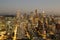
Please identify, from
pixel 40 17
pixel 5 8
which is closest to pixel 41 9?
pixel 40 17

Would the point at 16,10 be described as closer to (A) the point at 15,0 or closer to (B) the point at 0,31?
(A) the point at 15,0

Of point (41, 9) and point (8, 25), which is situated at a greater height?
point (41, 9)

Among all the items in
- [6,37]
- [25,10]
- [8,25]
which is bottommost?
[6,37]

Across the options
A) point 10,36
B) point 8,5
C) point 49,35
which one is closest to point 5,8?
point 8,5

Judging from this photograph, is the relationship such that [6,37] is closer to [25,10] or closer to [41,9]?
[25,10]

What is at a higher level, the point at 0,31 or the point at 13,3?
the point at 13,3
